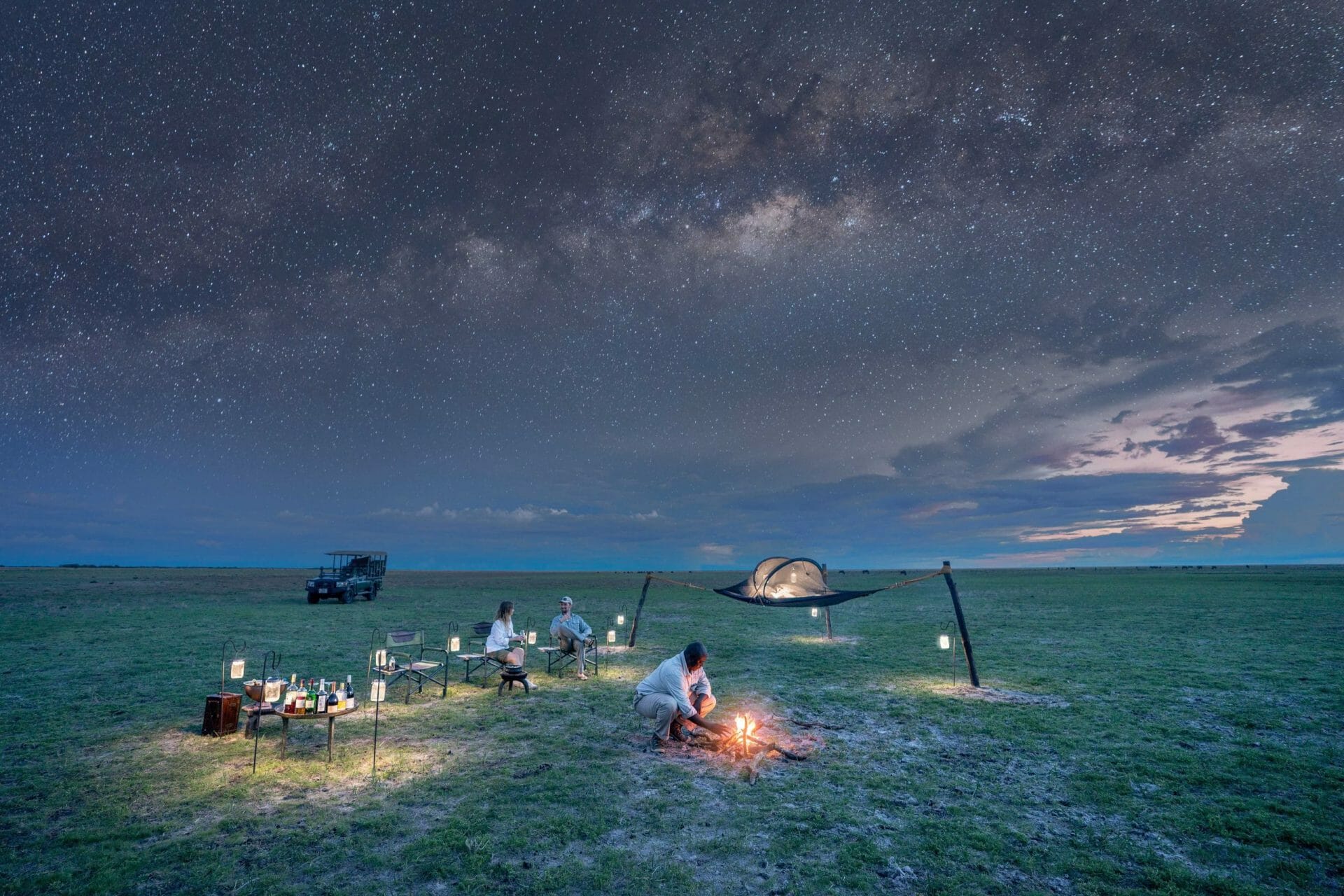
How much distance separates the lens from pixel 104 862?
5094mm

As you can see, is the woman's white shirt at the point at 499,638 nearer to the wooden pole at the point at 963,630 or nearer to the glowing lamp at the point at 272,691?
the glowing lamp at the point at 272,691

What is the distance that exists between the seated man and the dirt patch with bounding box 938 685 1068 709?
5740 millimetres

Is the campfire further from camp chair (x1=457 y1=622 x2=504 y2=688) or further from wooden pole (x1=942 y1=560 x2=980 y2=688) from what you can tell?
camp chair (x1=457 y1=622 x2=504 y2=688)

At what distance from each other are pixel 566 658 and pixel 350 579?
1035 inches

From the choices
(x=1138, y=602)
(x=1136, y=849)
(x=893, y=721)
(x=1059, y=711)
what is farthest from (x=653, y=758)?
(x=1138, y=602)

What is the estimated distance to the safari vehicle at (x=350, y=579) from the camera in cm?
3309

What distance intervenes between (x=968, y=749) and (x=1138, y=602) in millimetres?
36505

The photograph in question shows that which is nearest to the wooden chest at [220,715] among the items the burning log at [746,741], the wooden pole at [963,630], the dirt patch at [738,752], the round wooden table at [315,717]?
the round wooden table at [315,717]

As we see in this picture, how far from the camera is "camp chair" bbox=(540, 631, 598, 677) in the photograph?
1349 cm

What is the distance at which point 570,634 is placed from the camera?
1338cm

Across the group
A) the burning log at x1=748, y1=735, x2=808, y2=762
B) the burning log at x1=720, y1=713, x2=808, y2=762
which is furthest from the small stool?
the burning log at x1=748, y1=735, x2=808, y2=762

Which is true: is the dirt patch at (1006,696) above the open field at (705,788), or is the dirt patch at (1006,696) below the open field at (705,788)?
below

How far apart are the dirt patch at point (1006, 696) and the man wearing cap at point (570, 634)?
752cm

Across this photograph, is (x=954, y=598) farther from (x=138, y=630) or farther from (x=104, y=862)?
(x=138, y=630)
